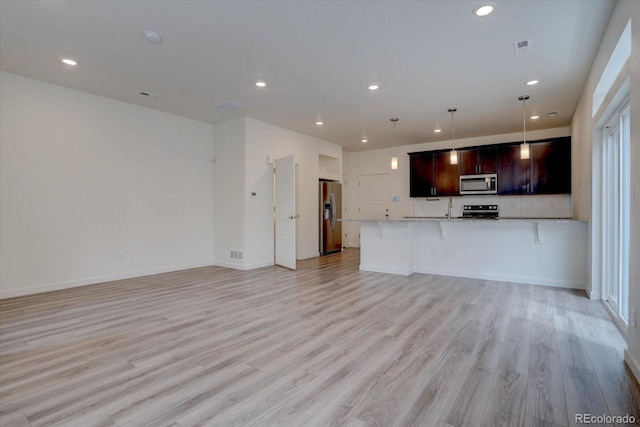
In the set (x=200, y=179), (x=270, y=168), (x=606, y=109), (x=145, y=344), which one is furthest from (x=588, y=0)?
(x=200, y=179)

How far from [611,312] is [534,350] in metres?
1.57

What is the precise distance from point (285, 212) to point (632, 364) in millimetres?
5006

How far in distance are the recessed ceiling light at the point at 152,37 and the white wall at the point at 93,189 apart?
7.92 feet

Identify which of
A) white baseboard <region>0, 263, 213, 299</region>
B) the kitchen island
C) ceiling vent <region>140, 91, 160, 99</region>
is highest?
ceiling vent <region>140, 91, 160, 99</region>

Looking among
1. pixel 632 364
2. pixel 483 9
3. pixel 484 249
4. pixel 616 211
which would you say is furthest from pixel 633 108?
pixel 484 249

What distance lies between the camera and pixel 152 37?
10.5 feet

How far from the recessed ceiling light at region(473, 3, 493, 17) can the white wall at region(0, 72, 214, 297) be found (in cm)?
517

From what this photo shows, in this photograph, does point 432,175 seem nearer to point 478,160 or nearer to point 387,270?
point 478,160

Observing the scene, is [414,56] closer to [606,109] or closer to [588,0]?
[588,0]

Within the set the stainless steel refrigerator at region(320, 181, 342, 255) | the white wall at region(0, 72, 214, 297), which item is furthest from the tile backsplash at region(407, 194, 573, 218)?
the white wall at region(0, 72, 214, 297)

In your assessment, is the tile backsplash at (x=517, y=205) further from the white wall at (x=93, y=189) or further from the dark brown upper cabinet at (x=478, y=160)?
the white wall at (x=93, y=189)

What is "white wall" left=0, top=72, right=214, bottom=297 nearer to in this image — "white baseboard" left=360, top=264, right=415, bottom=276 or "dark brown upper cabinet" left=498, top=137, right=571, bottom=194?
"white baseboard" left=360, top=264, right=415, bottom=276

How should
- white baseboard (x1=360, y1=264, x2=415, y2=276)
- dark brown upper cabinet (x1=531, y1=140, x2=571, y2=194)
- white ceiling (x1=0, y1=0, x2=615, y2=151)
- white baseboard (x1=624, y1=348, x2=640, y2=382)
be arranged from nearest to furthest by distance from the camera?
white baseboard (x1=624, y1=348, x2=640, y2=382), white ceiling (x1=0, y1=0, x2=615, y2=151), white baseboard (x1=360, y1=264, x2=415, y2=276), dark brown upper cabinet (x1=531, y1=140, x2=571, y2=194)

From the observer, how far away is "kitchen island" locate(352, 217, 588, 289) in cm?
466
